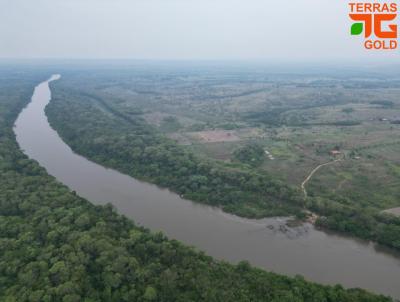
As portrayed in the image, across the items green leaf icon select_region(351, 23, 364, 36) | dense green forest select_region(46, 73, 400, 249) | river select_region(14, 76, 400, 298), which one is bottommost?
river select_region(14, 76, 400, 298)

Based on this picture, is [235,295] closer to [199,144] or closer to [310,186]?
[310,186]

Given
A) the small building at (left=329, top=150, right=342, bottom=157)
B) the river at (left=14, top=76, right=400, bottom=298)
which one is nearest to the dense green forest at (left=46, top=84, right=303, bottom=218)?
the river at (left=14, top=76, right=400, bottom=298)

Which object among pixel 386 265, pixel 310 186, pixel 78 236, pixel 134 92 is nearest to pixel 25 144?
pixel 78 236

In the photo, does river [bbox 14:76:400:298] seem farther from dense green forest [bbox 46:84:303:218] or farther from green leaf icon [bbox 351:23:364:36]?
green leaf icon [bbox 351:23:364:36]

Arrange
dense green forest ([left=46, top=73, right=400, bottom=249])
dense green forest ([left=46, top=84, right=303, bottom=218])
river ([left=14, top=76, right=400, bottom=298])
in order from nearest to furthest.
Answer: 1. river ([left=14, top=76, right=400, bottom=298])
2. dense green forest ([left=46, top=73, right=400, bottom=249])
3. dense green forest ([left=46, top=84, right=303, bottom=218])

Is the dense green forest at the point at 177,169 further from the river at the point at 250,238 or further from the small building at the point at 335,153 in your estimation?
the small building at the point at 335,153

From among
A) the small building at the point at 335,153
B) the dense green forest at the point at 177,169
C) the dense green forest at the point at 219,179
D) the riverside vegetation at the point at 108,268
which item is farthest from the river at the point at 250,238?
the small building at the point at 335,153

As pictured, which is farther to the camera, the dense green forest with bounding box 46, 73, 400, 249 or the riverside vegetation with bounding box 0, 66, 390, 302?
the dense green forest with bounding box 46, 73, 400, 249
